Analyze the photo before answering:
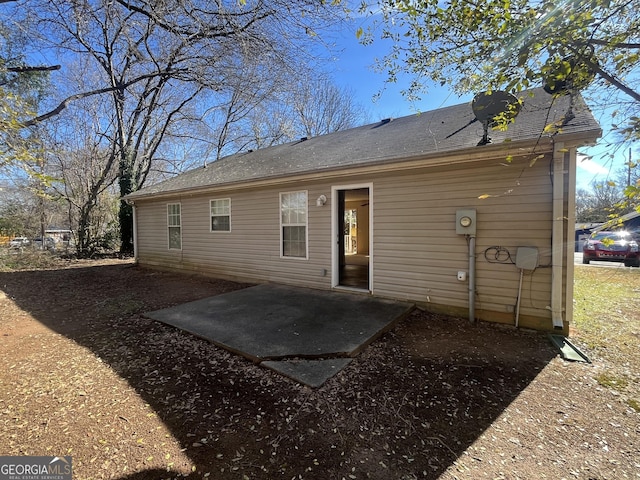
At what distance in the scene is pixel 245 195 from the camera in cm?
735

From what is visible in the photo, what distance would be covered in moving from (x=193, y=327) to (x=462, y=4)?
467 cm

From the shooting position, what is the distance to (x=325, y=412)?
242cm

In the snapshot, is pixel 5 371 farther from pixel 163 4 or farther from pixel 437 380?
pixel 163 4

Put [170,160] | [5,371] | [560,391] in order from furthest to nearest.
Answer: [170,160]
[5,371]
[560,391]

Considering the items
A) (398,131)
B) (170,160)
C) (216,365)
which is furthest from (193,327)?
(170,160)

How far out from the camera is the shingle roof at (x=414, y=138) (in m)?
4.02

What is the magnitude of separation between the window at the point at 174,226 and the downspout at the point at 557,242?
910 centimetres

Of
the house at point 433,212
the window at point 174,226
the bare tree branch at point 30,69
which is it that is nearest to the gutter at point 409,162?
the house at point 433,212

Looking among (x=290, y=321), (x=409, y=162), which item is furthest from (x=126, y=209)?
(x=409, y=162)

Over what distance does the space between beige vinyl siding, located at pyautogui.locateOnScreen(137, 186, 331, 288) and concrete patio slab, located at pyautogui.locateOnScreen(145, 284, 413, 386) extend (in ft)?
2.21

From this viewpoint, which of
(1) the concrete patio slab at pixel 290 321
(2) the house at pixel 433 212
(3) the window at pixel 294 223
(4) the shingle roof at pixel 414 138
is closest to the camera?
(1) the concrete patio slab at pixel 290 321

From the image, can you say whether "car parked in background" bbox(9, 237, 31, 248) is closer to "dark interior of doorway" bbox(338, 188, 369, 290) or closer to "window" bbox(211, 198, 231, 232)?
"window" bbox(211, 198, 231, 232)

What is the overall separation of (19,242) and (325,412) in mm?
15161

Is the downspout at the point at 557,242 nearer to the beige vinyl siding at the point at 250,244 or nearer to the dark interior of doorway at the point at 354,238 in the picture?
the dark interior of doorway at the point at 354,238
